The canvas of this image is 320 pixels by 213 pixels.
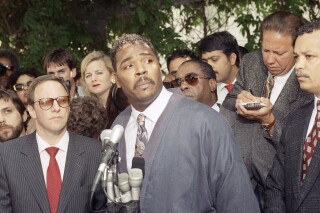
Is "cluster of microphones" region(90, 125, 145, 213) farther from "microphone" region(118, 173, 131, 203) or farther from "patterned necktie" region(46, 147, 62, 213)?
"patterned necktie" region(46, 147, 62, 213)

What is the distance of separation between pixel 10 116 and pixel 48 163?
146 cm

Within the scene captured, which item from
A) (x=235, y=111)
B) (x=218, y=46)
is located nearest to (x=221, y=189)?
(x=235, y=111)

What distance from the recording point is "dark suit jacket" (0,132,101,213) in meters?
3.91

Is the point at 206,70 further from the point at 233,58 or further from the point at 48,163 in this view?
the point at 48,163

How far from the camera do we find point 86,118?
482cm

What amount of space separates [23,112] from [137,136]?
85.9 inches

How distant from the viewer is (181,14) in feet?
34.4

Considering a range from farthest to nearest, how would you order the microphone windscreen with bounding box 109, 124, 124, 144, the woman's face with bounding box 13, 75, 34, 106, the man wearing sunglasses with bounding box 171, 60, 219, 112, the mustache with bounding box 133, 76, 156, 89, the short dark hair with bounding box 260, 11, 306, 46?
1. the woman's face with bounding box 13, 75, 34, 106
2. the man wearing sunglasses with bounding box 171, 60, 219, 112
3. the short dark hair with bounding box 260, 11, 306, 46
4. the mustache with bounding box 133, 76, 156, 89
5. the microphone windscreen with bounding box 109, 124, 124, 144

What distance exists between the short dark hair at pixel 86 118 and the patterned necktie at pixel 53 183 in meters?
0.75

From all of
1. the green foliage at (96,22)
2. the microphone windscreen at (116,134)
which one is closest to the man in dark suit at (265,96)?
the microphone windscreen at (116,134)

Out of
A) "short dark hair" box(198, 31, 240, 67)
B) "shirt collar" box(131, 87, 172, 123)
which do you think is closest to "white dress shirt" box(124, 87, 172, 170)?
"shirt collar" box(131, 87, 172, 123)

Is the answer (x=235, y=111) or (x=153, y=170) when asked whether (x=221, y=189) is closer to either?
(x=153, y=170)

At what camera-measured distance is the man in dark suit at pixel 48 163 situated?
3.92 m

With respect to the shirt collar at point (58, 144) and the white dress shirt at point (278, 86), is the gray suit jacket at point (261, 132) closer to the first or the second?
the white dress shirt at point (278, 86)
